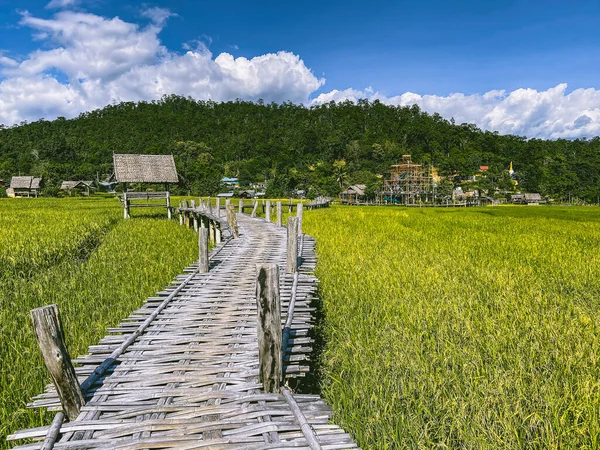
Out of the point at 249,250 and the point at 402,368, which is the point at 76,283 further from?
the point at 402,368

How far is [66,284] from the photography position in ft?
23.5

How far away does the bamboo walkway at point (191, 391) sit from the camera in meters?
2.69

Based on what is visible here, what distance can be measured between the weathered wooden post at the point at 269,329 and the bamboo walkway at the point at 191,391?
0.12 m

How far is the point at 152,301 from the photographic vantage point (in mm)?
5539

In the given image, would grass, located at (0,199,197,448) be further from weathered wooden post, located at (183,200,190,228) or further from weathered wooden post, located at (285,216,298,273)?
weathered wooden post, located at (183,200,190,228)

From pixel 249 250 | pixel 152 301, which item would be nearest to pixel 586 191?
pixel 249 250

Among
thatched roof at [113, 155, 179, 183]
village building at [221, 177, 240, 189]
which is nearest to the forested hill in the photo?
village building at [221, 177, 240, 189]

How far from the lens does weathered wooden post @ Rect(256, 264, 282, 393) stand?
3.38 meters

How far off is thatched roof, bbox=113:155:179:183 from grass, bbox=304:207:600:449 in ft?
51.8

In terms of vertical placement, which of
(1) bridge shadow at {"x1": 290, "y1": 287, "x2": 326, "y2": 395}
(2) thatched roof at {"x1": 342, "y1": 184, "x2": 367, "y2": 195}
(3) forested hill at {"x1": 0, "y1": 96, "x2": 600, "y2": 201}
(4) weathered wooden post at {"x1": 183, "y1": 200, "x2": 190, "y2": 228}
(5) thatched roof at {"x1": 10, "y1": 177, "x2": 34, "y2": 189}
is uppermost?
(3) forested hill at {"x1": 0, "y1": 96, "x2": 600, "y2": 201}

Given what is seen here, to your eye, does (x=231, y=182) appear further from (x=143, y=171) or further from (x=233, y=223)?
(x=233, y=223)

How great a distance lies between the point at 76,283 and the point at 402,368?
257 inches

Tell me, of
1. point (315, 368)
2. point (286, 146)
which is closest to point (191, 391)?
point (315, 368)

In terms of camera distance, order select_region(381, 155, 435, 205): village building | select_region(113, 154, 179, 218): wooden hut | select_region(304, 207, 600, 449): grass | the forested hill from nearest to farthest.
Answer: select_region(304, 207, 600, 449): grass → select_region(113, 154, 179, 218): wooden hut → select_region(381, 155, 435, 205): village building → the forested hill
